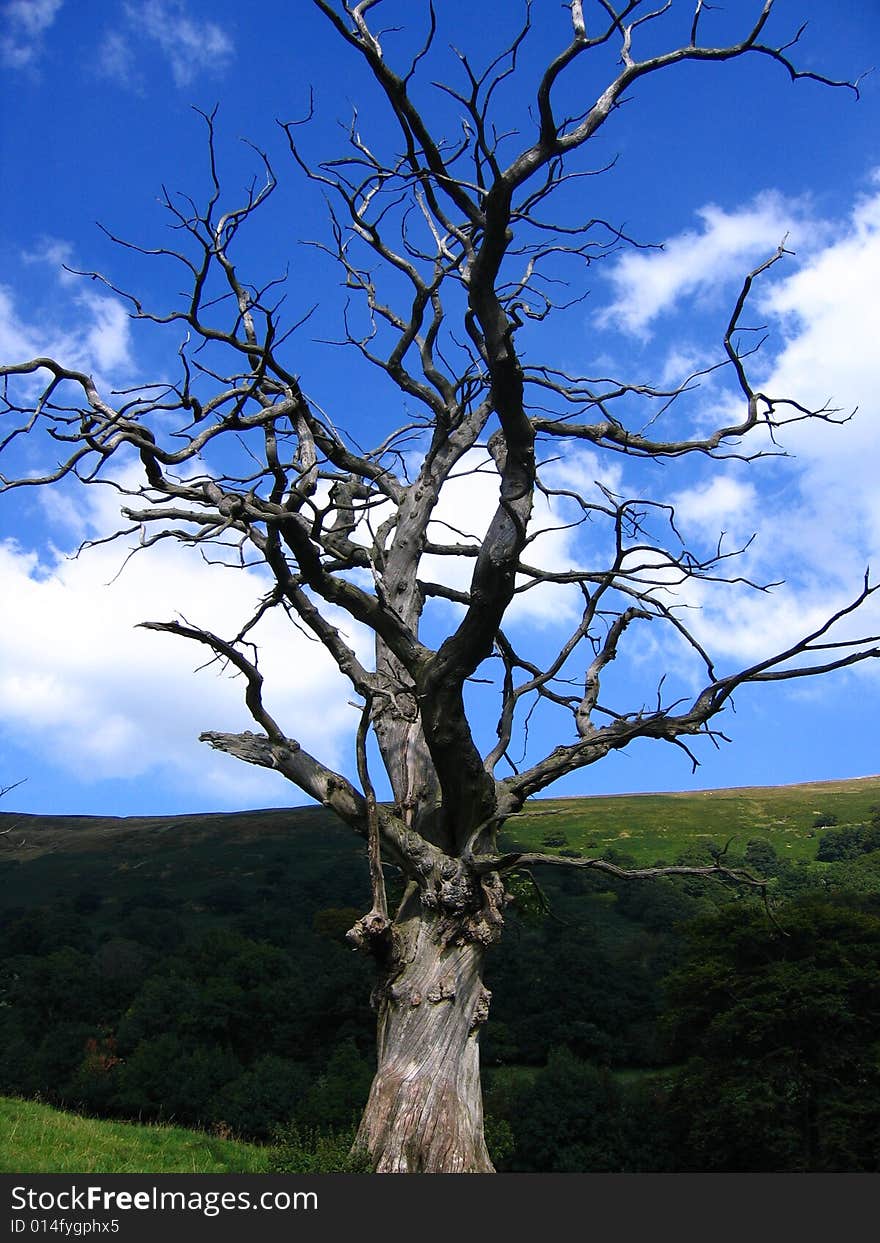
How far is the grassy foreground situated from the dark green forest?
1.17 meters

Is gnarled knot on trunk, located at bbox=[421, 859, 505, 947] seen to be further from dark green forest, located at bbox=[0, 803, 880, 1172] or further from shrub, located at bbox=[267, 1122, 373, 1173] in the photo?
shrub, located at bbox=[267, 1122, 373, 1173]

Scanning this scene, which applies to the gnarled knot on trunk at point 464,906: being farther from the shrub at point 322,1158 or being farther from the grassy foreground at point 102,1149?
the grassy foreground at point 102,1149

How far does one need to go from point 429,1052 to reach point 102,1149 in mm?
4334

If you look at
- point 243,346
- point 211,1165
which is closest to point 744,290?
point 243,346

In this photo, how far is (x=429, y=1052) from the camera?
8.09 metres

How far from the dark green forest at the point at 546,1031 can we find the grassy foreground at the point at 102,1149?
46.1 inches

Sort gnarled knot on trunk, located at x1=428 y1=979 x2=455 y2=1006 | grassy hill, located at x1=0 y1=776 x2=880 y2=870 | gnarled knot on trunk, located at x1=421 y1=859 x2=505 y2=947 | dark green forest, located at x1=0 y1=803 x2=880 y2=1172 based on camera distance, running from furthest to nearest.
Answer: grassy hill, located at x1=0 y1=776 x2=880 y2=870, dark green forest, located at x1=0 y1=803 x2=880 y2=1172, gnarled knot on trunk, located at x1=421 y1=859 x2=505 y2=947, gnarled knot on trunk, located at x1=428 y1=979 x2=455 y2=1006

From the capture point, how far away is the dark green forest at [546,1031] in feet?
59.4

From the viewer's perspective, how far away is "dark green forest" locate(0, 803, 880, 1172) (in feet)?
59.4

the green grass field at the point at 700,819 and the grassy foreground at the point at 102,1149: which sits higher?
the green grass field at the point at 700,819

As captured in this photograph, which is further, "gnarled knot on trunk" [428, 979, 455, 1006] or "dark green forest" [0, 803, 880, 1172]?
"dark green forest" [0, 803, 880, 1172]

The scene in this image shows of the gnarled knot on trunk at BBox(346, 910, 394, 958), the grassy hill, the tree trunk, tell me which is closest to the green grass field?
the grassy hill

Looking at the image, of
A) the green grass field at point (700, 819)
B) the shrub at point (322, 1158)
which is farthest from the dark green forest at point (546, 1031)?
the green grass field at point (700, 819)

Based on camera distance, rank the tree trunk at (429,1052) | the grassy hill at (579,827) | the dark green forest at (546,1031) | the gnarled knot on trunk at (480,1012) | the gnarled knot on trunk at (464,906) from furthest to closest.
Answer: the grassy hill at (579,827) < the dark green forest at (546,1031) < the gnarled knot on trunk at (464,906) < the gnarled knot on trunk at (480,1012) < the tree trunk at (429,1052)
